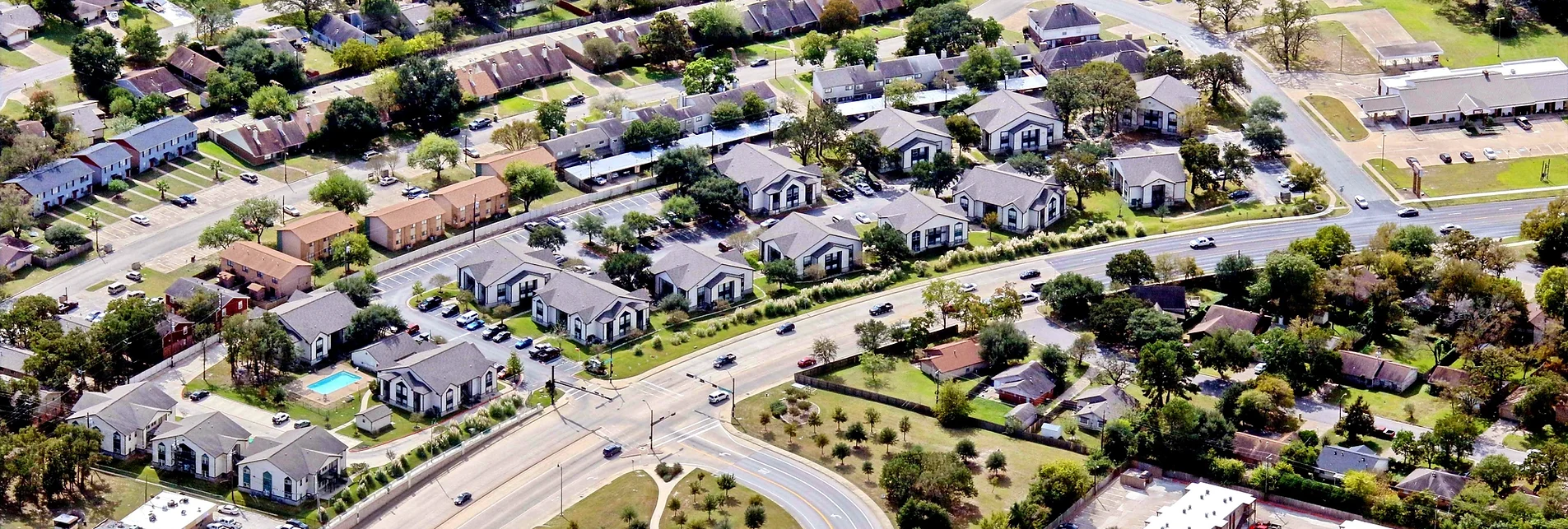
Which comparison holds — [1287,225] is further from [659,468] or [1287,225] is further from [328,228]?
[328,228]

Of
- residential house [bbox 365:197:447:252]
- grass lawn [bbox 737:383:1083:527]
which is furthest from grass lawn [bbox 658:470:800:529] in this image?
residential house [bbox 365:197:447:252]

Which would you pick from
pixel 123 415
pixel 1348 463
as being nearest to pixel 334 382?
pixel 123 415

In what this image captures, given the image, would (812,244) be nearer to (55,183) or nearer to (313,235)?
(313,235)

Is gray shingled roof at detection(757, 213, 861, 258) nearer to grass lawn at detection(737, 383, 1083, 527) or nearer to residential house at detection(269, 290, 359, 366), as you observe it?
grass lawn at detection(737, 383, 1083, 527)

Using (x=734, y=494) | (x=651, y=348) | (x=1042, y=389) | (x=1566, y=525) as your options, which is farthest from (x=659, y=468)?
(x=1566, y=525)

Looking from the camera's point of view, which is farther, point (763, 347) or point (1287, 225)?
point (1287, 225)

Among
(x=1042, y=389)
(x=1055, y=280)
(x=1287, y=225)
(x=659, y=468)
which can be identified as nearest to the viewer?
(x=659, y=468)
